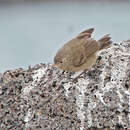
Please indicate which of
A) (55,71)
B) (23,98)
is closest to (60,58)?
(55,71)

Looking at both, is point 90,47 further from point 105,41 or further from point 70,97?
point 70,97

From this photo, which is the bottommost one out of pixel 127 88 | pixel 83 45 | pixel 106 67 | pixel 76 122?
pixel 76 122

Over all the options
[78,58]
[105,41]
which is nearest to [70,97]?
A: [78,58]

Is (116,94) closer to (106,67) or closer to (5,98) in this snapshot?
(106,67)

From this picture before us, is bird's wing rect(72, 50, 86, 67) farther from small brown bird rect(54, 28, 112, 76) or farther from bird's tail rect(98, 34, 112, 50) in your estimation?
bird's tail rect(98, 34, 112, 50)

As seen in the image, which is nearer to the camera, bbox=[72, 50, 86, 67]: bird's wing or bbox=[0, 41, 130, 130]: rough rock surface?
bbox=[0, 41, 130, 130]: rough rock surface

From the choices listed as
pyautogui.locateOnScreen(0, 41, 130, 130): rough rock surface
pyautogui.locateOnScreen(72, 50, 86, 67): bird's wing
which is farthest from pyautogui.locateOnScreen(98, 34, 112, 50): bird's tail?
pyautogui.locateOnScreen(72, 50, 86, 67): bird's wing
